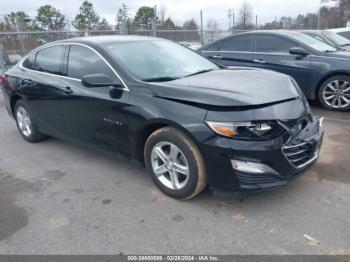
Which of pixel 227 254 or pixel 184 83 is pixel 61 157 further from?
pixel 227 254

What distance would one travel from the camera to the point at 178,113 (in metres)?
2.93

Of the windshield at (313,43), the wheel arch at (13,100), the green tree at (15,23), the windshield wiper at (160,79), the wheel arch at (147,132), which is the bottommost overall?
the wheel arch at (147,132)

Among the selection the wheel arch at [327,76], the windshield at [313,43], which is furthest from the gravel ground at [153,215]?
the windshield at [313,43]

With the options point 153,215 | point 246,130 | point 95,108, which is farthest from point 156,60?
point 153,215

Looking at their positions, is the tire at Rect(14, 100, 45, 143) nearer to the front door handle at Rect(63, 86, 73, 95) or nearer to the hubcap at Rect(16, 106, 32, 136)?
the hubcap at Rect(16, 106, 32, 136)

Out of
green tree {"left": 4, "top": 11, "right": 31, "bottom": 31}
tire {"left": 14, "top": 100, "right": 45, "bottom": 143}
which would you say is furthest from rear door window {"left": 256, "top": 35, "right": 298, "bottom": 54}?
green tree {"left": 4, "top": 11, "right": 31, "bottom": 31}

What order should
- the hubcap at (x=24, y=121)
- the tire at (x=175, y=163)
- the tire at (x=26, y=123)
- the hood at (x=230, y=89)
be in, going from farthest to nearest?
the hubcap at (x=24, y=121) → the tire at (x=26, y=123) → the tire at (x=175, y=163) → the hood at (x=230, y=89)

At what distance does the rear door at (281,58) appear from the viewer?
634 centimetres

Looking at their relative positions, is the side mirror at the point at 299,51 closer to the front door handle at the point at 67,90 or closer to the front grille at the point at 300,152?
the front grille at the point at 300,152

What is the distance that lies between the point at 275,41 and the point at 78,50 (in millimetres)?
4426

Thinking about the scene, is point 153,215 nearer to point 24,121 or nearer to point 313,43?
point 24,121

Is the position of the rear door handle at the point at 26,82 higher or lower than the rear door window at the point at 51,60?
lower

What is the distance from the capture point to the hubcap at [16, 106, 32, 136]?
5074mm

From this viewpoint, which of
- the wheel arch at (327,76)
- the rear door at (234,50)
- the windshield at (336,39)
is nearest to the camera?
the wheel arch at (327,76)
